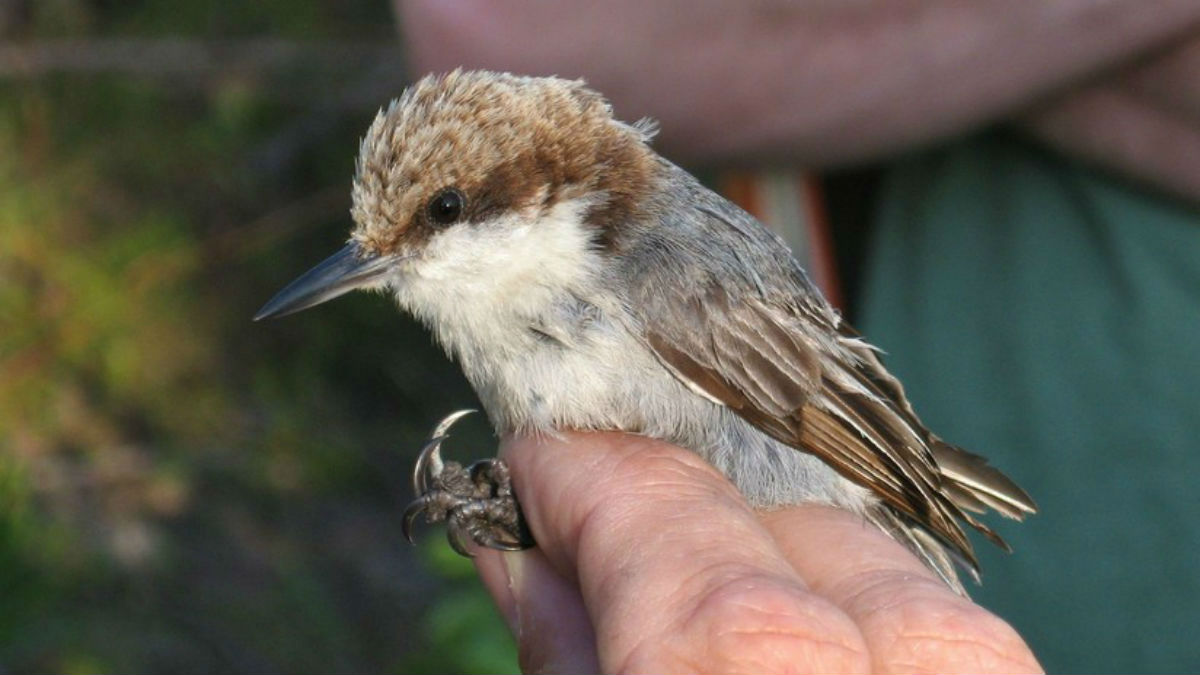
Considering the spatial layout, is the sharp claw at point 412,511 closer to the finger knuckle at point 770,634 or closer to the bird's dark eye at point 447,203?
the bird's dark eye at point 447,203

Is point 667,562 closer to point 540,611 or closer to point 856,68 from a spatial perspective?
point 540,611

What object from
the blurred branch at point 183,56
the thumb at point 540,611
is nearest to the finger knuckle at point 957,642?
the thumb at point 540,611

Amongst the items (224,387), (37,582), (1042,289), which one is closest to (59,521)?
(224,387)

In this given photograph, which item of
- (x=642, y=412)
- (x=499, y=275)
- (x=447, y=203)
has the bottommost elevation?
(x=642, y=412)

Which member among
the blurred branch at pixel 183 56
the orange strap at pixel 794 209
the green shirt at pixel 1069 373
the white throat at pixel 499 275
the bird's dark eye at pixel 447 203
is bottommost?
the green shirt at pixel 1069 373

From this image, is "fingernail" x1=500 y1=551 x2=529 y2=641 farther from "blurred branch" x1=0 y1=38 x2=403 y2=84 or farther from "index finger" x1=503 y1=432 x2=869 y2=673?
"blurred branch" x1=0 y1=38 x2=403 y2=84

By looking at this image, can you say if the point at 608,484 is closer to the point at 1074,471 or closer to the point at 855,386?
the point at 855,386

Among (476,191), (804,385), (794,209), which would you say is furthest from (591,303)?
(794,209)
